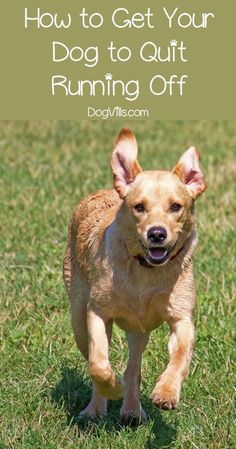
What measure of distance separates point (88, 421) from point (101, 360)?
686mm

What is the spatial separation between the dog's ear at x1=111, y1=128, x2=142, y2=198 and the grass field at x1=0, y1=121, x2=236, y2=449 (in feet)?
3.94

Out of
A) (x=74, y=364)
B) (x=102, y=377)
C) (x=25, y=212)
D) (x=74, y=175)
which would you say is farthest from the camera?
(x=74, y=175)

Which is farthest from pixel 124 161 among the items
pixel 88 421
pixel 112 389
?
pixel 88 421

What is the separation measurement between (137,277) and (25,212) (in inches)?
181

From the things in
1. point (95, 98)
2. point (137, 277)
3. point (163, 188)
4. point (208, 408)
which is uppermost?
point (95, 98)

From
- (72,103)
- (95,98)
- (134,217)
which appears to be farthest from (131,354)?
(72,103)

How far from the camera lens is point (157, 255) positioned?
523 centimetres

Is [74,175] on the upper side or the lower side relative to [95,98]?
lower

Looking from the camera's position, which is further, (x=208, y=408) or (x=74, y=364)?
(x=74, y=364)

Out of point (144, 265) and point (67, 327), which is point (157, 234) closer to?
point (144, 265)

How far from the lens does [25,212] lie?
9984 mm

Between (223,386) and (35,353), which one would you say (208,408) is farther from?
(35,353)

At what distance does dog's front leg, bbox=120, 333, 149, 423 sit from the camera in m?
6.00

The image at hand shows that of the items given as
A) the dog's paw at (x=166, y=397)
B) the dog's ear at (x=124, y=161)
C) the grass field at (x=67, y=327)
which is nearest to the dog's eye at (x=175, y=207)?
the dog's ear at (x=124, y=161)
